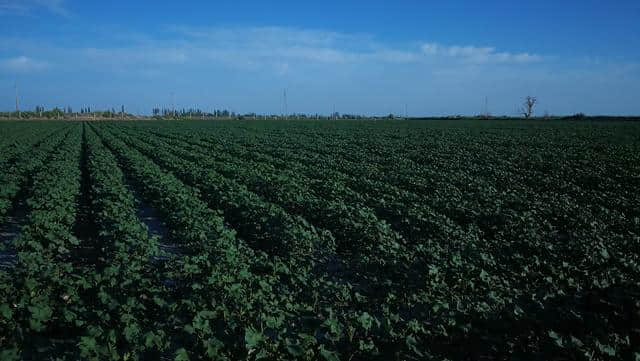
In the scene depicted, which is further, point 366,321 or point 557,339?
point 366,321

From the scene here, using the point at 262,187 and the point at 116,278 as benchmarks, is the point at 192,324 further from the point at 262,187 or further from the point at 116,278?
the point at 262,187

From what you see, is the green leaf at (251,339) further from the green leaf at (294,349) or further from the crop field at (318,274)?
the green leaf at (294,349)

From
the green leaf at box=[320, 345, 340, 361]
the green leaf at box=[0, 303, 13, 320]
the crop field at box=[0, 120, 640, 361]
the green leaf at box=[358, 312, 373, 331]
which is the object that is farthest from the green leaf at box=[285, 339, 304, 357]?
the green leaf at box=[0, 303, 13, 320]

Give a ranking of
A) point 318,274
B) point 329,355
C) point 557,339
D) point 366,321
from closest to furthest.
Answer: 1. point 329,355
2. point 557,339
3. point 366,321
4. point 318,274

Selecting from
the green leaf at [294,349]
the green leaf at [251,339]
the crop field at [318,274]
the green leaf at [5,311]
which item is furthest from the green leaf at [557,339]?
the green leaf at [5,311]

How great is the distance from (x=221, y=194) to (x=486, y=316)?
872 centimetres

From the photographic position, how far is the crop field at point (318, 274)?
15.6 ft

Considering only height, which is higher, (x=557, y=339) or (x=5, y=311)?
(x=5, y=311)

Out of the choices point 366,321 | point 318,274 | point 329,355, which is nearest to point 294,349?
point 329,355

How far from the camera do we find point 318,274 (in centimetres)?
738

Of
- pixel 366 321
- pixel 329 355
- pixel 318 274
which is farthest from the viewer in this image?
pixel 318 274

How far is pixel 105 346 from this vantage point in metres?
4.39

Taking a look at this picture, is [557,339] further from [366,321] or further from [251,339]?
[251,339]

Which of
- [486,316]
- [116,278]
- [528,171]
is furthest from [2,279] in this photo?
[528,171]
